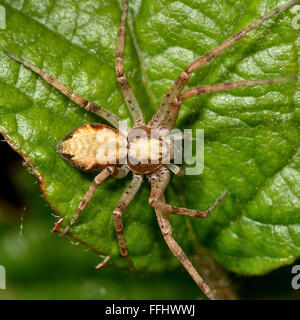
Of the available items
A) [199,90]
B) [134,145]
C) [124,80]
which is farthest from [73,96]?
[199,90]

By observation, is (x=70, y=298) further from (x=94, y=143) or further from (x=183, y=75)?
(x=183, y=75)

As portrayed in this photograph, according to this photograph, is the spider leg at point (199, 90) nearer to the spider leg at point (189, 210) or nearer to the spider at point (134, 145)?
the spider at point (134, 145)

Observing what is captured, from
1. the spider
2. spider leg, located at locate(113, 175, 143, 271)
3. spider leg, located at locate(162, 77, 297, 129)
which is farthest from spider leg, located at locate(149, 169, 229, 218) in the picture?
spider leg, located at locate(162, 77, 297, 129)

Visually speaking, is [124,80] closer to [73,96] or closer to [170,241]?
[73,96]

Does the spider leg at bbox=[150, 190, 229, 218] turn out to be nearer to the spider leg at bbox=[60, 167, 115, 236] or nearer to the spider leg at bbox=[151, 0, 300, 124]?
the spider leg at bbox=[60, 167, 115, 236]

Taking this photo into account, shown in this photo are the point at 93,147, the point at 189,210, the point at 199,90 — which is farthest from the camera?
the point at 93,147

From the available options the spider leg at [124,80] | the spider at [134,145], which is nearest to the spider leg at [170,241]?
the spider at [134,145]

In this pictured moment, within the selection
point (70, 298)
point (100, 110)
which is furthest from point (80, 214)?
point (70, 298)
